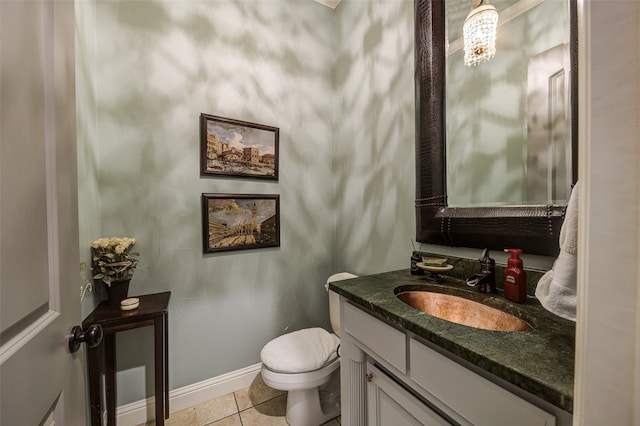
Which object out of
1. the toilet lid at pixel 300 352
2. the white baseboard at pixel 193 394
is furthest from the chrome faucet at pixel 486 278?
the white baseboard at pixel 193 394

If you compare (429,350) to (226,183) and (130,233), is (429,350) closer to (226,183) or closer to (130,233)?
(226,183)

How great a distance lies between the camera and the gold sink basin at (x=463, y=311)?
87 centimetres

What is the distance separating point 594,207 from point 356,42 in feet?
6.71

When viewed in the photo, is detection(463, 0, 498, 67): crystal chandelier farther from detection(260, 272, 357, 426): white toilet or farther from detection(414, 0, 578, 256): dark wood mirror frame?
detection(260, 272, 357, 426): white toilet

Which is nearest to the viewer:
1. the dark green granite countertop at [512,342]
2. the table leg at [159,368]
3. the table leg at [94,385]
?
the dark green granite countertop at [512,342]

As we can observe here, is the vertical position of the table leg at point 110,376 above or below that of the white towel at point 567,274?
below

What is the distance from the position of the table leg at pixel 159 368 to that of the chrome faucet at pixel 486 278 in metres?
1.50

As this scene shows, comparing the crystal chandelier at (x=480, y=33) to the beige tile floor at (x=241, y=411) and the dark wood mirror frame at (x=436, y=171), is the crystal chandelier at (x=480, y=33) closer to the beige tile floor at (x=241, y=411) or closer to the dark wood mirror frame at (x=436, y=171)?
the dark wood mirror frame at (x=436, y=171)

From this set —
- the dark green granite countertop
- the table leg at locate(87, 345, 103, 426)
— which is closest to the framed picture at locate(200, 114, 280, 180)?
the table leg at locate(87, 345, 103, 426)

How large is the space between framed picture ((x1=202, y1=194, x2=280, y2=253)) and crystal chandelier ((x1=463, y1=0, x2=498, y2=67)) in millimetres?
1426

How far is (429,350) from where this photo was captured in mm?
717

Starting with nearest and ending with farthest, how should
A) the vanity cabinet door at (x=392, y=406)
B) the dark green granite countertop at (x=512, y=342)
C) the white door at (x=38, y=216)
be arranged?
1. the white door at (x=38, y=216)
2. the dark green granite countertop at (x=512, y=342)
3. the vanity cabinet door at (x=392, y=406)

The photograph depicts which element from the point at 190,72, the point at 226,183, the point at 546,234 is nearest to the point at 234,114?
the point at 190,72

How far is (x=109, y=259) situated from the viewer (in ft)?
4.19
